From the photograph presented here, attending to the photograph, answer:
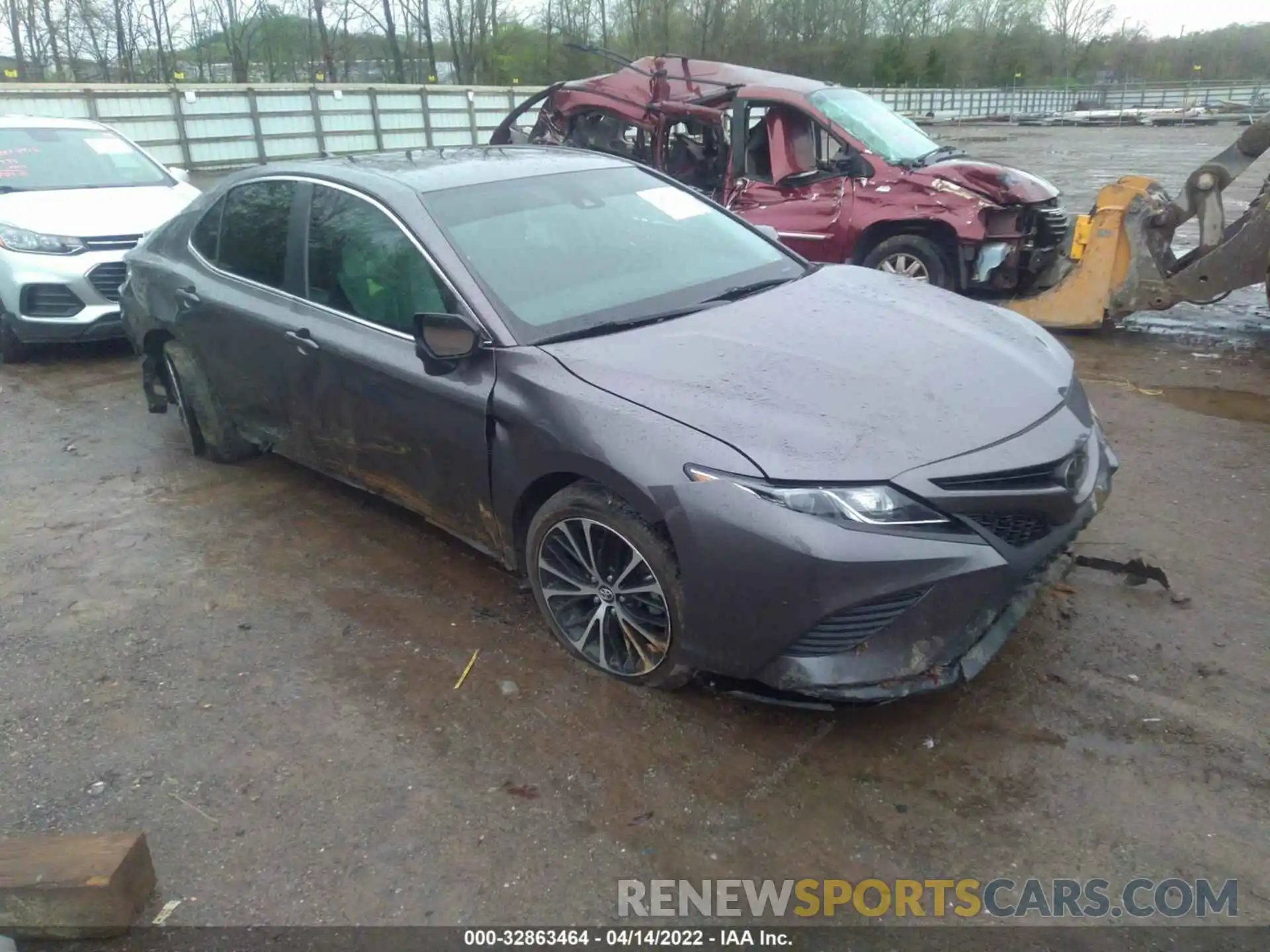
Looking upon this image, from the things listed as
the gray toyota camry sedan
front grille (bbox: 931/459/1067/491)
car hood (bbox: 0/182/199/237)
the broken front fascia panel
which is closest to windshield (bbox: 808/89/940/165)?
the broken front fascia panel

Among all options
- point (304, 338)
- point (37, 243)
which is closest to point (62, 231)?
point (37, 243)

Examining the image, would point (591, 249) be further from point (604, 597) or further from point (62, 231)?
point (62, 231)

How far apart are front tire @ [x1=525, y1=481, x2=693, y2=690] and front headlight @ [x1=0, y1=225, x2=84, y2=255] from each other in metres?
5.69

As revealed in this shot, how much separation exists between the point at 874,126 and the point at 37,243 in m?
6.59

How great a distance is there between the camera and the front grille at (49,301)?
711 centimetres

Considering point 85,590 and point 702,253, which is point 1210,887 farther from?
point 85,590

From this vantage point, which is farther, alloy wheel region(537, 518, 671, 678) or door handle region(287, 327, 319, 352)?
door handle region(287, 327, 319, 352)

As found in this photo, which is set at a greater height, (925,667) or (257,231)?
(257,231)

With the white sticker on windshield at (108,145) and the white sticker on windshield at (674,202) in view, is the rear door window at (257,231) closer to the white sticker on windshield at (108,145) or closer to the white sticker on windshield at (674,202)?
the white sticker on windshield at (674,202)

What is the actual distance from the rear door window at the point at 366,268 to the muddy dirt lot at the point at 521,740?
114 centimetres

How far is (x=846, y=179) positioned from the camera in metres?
7.75

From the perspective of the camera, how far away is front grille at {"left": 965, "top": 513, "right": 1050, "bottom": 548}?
277 cm

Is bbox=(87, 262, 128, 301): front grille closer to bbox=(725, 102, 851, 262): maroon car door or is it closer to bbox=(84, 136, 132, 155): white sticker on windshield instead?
bbox=(84, 136, 132, 155): white sticker on windshield

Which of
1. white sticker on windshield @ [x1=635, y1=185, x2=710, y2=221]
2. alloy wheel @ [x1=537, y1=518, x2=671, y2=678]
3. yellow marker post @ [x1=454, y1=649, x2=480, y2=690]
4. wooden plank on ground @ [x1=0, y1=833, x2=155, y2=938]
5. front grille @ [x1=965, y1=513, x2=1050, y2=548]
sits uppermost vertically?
white sticker on windshield @ [x1=635, y1=185, x2=710, y2=221]
